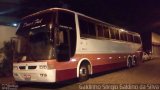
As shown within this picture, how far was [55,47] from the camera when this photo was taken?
32.7ft

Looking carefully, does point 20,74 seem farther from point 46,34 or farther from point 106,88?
point 106,88

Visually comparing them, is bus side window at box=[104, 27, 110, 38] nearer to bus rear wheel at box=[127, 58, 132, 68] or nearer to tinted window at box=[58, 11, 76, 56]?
tinted window at box=[58, 11, 76, 56]

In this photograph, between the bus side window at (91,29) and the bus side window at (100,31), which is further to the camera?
the bus side window at (100,31)

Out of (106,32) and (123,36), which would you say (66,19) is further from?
(123,36)

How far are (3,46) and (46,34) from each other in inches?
304

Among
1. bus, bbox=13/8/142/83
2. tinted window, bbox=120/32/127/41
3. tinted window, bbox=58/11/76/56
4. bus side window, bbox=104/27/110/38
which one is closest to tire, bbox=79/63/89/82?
bus, bbox=13/8/142/83

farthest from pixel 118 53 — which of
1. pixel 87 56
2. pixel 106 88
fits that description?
pixel 106 88

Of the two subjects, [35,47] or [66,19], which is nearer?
[35,47]

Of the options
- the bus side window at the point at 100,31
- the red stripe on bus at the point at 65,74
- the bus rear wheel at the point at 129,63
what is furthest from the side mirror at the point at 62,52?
the bus rear wheel at the point at 129,63

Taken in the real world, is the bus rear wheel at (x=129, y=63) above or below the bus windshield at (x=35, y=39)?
below

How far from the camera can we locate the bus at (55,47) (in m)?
10.0

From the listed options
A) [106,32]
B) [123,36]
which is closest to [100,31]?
[106,32]

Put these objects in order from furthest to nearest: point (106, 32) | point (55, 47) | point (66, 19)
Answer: point (106, 32)
point (66, 19)
point (55, 47)

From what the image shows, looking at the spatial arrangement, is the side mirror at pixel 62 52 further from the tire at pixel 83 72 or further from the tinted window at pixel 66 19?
the tire at pixel 83 72
